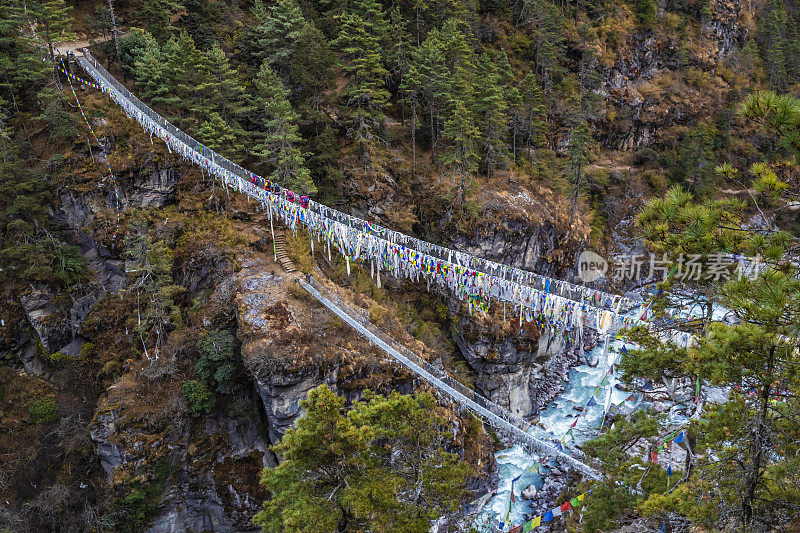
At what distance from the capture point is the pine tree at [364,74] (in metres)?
29.9

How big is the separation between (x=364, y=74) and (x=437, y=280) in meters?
15.2

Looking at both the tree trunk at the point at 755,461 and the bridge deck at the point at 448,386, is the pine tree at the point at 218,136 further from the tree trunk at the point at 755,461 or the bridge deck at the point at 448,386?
the tree trunk at the point at 755,461

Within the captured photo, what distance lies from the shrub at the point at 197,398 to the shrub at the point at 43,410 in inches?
317

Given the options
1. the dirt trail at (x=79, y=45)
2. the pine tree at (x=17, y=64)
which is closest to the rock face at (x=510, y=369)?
the pine tree at (x=17, y=64)

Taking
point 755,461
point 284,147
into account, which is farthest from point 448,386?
point 284,147

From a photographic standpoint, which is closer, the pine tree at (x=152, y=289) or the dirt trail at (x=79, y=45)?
the pine tree at (x=152, y=289)

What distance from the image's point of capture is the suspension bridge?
1866cm

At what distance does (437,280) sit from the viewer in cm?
2347

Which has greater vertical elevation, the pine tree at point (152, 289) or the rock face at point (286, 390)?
the pine tree at point (152, 289)

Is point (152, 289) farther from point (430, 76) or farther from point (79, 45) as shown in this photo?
point (79, 45)

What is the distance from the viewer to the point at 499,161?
117 ft

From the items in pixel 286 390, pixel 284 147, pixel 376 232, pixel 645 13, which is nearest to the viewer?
pixel 286 390

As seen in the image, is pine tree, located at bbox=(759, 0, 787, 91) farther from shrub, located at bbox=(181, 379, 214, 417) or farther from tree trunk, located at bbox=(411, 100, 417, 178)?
shrub, located at bbox=(181, 379, 214, 417)

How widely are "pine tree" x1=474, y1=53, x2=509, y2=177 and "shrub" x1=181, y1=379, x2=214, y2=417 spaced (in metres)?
23.6
